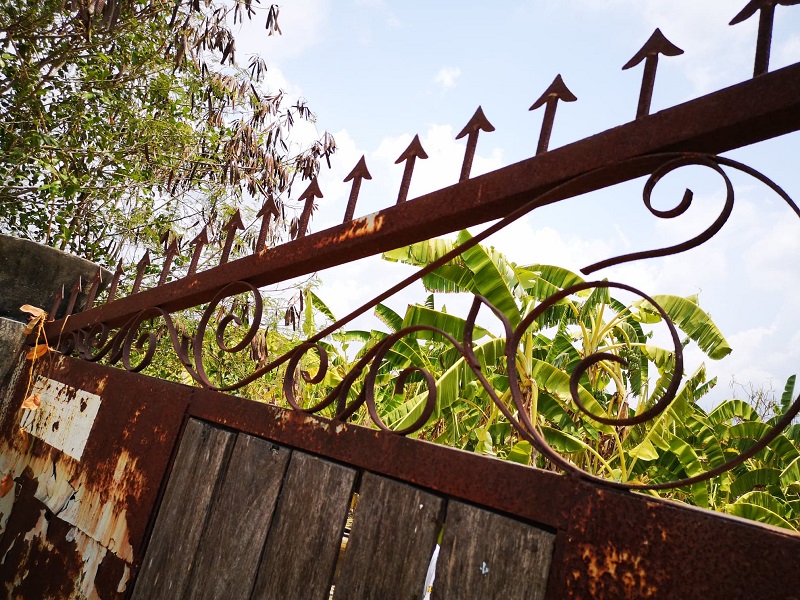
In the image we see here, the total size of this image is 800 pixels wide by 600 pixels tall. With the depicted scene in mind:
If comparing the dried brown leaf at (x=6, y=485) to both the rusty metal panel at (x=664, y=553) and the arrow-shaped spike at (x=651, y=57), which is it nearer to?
the rusty metal panel at (x=664, y=553)

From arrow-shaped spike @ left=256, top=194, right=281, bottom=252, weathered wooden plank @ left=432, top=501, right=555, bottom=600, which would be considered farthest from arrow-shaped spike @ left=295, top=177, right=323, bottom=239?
weathered wooden plank @ left=432, top=501, right=555, bottom=600

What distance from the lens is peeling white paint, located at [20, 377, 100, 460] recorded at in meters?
1.87

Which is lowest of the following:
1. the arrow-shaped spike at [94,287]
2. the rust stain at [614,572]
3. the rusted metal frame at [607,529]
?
the rust stain at [614,572]

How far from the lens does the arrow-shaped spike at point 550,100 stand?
108 centimetres

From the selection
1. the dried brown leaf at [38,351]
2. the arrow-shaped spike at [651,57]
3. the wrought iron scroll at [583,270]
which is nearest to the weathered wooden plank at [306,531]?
the wrought iron scroll at [583,270]

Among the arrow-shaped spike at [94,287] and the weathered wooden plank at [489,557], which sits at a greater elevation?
the arrow-shaped spike at [94,287]

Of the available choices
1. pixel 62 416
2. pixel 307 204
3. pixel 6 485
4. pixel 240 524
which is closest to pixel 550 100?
pixel 307 204

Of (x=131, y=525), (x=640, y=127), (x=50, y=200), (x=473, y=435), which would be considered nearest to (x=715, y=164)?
(x=640, y=127)

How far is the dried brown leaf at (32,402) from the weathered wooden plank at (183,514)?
99cm

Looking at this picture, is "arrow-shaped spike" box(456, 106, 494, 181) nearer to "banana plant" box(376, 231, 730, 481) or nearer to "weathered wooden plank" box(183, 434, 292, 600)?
"weathered wooden plank" box(183, 434, 292, 600)

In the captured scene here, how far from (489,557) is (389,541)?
212 mm

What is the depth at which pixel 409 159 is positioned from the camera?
131 centimetres

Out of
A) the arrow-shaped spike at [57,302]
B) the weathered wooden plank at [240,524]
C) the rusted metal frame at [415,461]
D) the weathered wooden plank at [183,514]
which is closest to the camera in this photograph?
the rusted metal frame at [415,461]

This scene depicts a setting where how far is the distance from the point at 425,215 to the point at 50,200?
6017 mm
